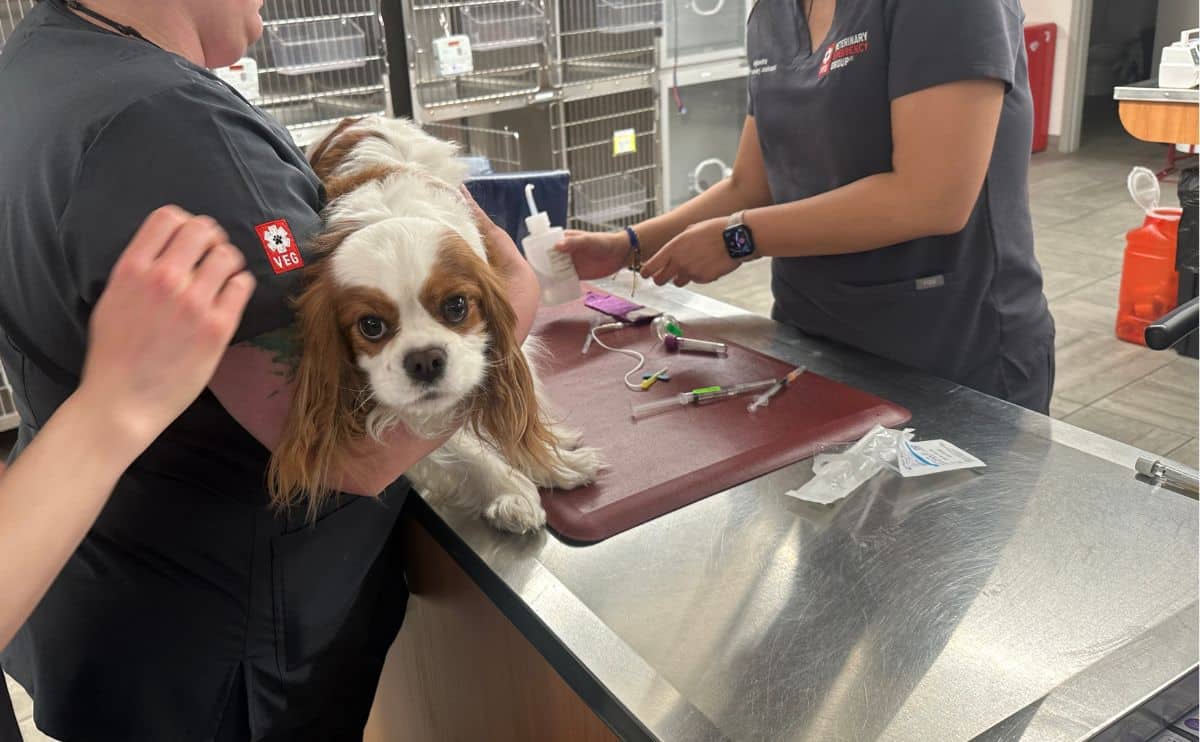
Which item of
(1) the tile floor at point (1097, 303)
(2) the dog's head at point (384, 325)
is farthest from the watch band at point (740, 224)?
(1) the tile floor at point (1097, 303)

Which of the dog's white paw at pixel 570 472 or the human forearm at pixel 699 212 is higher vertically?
the human forearm at pixel 699 212

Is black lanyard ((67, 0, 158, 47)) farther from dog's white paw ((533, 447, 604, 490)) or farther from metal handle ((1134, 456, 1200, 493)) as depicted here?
metal handle ((1134, 456, 1200, 493))

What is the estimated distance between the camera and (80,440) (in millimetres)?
631

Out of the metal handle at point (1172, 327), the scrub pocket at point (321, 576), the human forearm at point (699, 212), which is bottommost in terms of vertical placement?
the scrub pocket at point (321, 576)

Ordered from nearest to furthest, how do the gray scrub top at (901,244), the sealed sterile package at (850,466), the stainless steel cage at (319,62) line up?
the sealed sterile package at (850,466), the gray scrub top at (901,244), the stainless steel cage at (319,62)

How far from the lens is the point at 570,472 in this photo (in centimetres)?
120

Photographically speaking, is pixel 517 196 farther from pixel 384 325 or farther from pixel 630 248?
pixel 384 325

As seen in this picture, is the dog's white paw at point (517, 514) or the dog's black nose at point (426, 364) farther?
the dog's white paw at point (517, 514)

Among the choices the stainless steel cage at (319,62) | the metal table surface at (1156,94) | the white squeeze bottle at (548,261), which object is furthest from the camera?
the metal table surface at (1156,94)

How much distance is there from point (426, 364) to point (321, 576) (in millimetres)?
347

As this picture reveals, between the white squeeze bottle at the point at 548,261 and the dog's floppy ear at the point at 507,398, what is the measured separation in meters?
0.67

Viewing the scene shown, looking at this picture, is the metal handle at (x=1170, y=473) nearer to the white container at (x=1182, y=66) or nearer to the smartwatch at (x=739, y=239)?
the smartwatch at (x=739, y=239)

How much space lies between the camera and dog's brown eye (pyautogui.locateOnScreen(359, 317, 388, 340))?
905 millimetres

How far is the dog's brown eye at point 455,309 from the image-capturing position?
0.93 meters
